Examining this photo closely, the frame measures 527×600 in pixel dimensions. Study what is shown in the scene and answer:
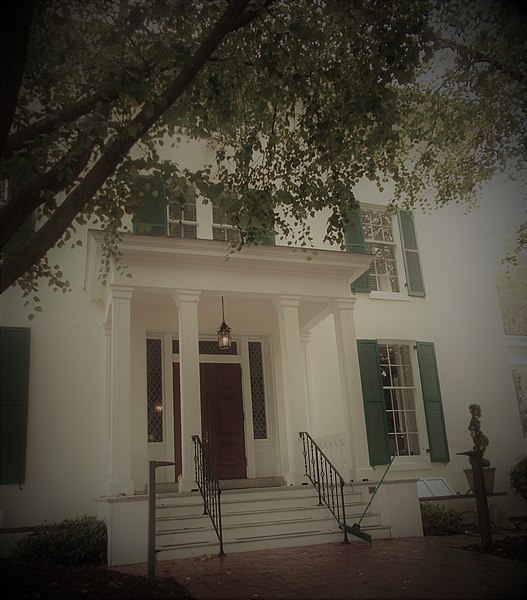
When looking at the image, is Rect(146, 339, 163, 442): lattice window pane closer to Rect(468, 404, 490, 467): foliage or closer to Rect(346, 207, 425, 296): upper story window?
Rect(346, 207, 425, 296): upper story window

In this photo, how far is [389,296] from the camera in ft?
42.3

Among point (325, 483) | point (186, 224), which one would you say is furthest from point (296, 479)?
point (186, 224)

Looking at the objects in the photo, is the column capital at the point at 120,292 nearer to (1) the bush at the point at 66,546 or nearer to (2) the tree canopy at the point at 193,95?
(2) the tree canopy at the point at 193,95

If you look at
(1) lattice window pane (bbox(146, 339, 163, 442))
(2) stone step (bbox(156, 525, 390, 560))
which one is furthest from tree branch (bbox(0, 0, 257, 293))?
(1) lattice window pane (bbox(146, 339, 163, 442))

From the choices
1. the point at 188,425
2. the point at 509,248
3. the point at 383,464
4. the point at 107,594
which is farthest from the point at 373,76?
the point at 509,248

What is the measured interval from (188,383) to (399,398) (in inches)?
214

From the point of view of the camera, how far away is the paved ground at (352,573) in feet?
16.9

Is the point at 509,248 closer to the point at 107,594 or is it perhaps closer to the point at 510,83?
the point at 510,83

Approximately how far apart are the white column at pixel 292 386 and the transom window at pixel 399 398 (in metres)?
3.27

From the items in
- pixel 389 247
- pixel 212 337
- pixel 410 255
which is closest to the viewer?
pixel 212 337

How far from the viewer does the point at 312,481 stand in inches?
364

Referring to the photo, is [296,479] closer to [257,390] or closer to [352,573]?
[257,390]

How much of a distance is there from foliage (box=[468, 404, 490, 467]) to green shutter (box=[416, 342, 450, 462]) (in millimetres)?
621

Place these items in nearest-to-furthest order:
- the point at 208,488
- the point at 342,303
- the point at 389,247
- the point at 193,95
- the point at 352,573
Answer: the point at 352,573 → the point at 193,95 → the point at 208,488 → the point at 342,303 → the point at 389,247
